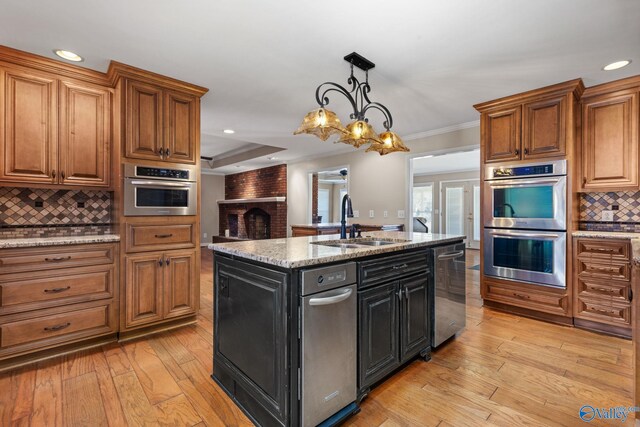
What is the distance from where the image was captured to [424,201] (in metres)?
10.0

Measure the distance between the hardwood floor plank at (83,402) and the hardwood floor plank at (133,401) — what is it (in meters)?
0.10

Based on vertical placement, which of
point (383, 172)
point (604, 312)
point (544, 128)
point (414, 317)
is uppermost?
point (544, 128)

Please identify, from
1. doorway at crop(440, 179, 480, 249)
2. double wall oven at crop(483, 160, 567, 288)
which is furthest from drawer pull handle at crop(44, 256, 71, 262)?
doorway at crop(440, 179, 480, 249)

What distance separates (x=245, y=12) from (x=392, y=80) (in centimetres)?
150

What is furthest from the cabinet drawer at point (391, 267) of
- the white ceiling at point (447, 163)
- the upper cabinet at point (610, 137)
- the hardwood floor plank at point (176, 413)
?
the white ceiling at point (447, 163)

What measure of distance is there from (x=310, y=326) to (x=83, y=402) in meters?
1.51

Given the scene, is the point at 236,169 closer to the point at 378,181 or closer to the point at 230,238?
the point at 230,238

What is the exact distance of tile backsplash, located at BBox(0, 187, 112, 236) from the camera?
2.58 meters

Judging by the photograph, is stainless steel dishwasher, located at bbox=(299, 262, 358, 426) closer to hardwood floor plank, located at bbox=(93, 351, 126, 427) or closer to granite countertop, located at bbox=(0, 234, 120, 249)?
hardwood floor plank, located at bbox=(93, 351, 126, 427)

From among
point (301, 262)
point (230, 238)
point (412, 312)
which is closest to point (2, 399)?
point (301, 262)

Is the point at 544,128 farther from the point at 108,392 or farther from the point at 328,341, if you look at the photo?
the point at 108,392

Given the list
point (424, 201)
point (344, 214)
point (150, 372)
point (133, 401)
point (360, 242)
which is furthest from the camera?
point (424, 201)

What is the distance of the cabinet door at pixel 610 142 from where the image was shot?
9.39 ft

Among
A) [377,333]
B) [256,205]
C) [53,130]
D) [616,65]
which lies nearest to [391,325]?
[377,333]
